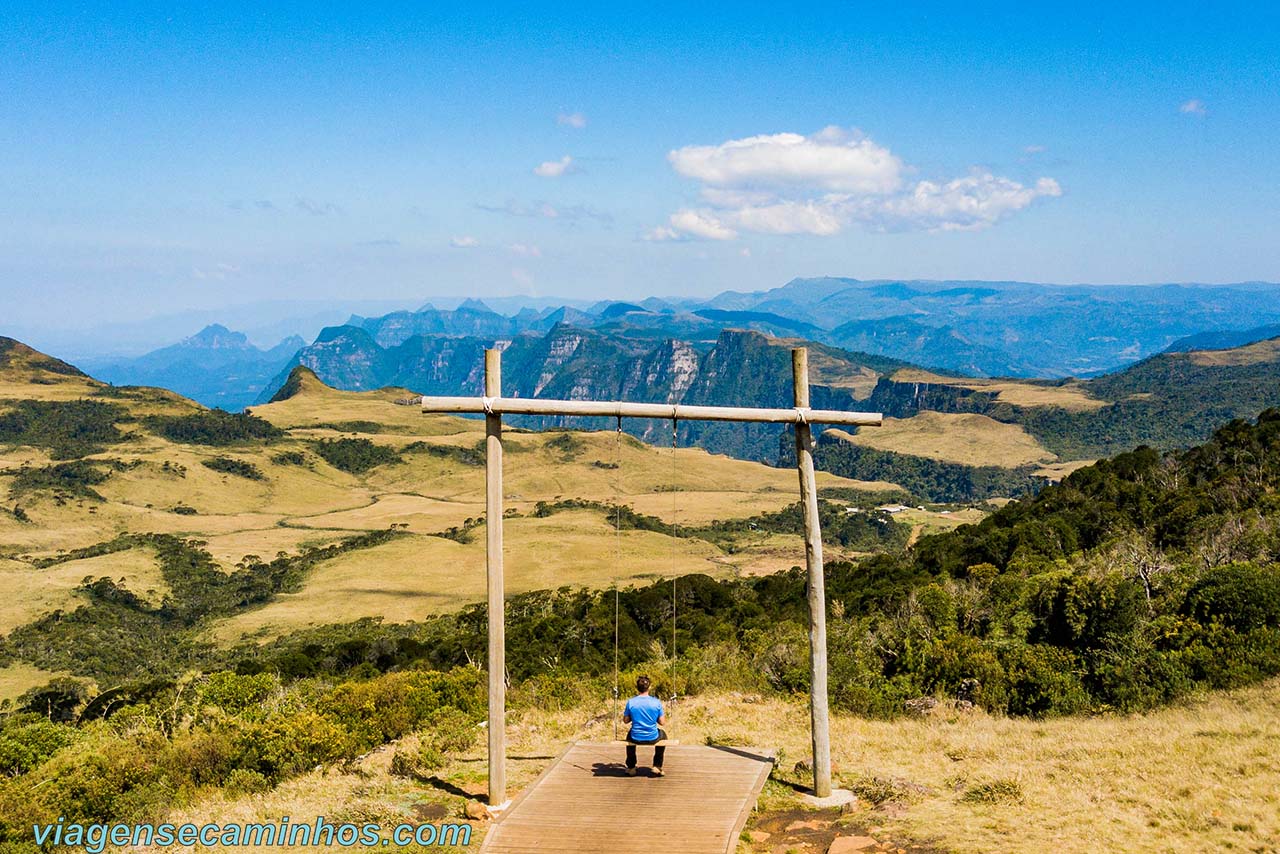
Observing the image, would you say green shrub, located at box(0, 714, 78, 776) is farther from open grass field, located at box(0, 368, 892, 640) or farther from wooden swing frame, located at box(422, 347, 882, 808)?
open grass field, located at box(0, 368, 892, 640)

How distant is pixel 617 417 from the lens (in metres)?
12.4

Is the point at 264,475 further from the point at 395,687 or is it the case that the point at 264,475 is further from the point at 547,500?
the point at 395,687

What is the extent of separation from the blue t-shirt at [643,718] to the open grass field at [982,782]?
64 cm

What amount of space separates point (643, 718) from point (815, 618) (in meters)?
2.81

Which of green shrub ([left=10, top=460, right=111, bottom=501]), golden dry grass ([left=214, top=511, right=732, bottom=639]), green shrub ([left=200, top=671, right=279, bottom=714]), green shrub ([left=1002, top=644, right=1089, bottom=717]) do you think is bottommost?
golden dry grass ([left=214, top=511, right=732, bottom=639])

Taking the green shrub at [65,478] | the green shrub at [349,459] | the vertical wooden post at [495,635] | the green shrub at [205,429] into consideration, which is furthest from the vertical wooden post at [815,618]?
the green shrub at [205,429]

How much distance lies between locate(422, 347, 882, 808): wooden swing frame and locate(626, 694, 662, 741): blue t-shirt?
5.93 ft

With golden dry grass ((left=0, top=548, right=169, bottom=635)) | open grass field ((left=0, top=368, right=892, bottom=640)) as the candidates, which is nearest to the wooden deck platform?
open grass field ((left=0, top=368, right=892, bottom=640))

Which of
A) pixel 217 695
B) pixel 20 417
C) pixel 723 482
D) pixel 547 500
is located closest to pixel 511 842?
pixel 217 695

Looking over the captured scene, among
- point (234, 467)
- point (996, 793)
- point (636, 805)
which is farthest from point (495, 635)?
point (234, 467)

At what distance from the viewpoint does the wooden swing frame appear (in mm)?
11898

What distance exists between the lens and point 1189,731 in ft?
44.6

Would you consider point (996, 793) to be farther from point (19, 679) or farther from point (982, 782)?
point (19, 679)

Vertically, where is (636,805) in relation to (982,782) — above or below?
above
